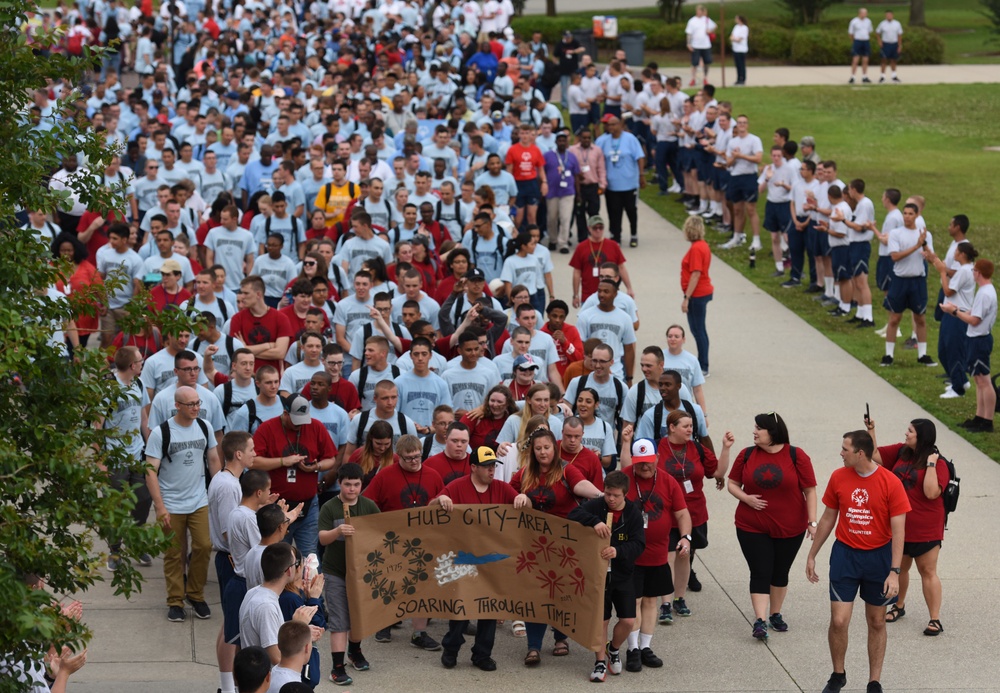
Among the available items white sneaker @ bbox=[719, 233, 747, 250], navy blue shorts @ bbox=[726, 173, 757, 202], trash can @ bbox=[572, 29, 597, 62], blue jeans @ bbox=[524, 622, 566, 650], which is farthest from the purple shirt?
trash can @ bbox=[572, 29, 597, 62]

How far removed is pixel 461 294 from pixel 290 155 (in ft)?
23.2

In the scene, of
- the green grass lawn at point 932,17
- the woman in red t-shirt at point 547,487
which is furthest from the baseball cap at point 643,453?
the green grass lawn at point 932,17

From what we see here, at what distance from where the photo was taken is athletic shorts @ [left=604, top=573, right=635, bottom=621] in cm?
984

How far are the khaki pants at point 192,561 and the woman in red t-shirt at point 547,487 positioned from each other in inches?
102

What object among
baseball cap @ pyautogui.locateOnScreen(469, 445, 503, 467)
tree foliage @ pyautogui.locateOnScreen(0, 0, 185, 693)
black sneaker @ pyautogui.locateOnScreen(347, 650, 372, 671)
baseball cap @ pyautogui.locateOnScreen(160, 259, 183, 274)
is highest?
tree foliage @ pyautogui.locateOnScreen(0, 0, 185, 693)

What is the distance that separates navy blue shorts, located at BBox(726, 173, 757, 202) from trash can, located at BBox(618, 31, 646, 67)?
19937 millimetres

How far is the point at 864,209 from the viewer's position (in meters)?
18.1

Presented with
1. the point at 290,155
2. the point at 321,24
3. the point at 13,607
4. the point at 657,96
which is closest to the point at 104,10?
the point at 321,24

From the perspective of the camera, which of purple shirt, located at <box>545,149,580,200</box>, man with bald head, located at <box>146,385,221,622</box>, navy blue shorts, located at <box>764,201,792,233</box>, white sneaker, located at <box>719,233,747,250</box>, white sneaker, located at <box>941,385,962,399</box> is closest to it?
man with bald head, located at <box>146,385,221,622</box>

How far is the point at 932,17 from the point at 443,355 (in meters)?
47.7

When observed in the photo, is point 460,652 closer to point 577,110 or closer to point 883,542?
point 883,542

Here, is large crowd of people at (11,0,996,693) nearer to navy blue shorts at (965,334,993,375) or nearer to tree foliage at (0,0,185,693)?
navy blue shorts at (965,334,993,375)

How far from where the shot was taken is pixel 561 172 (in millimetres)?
21703

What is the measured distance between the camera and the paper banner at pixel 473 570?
987 centimetres
